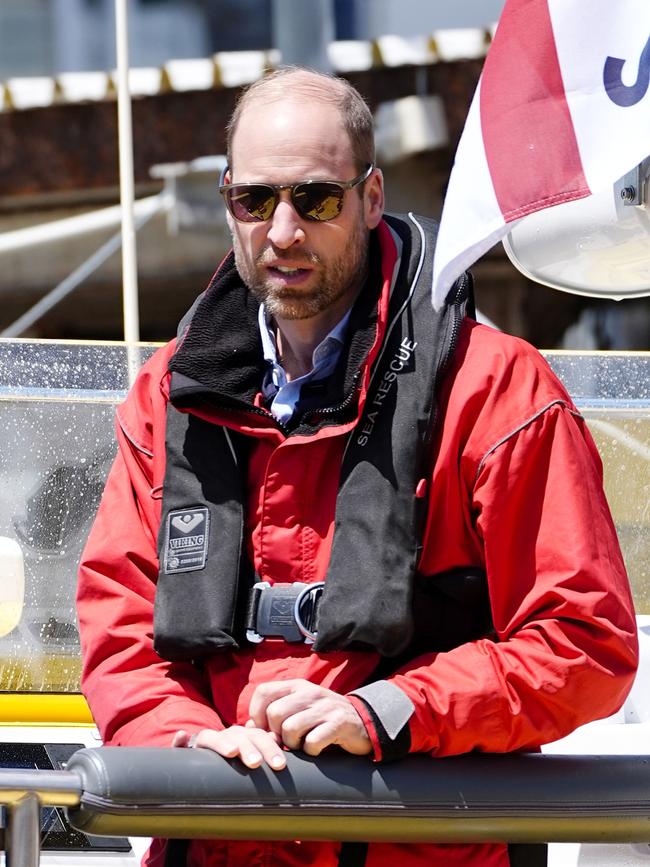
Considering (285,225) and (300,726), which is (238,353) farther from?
(300,726)

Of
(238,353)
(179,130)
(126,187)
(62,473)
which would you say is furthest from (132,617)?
(179,130)

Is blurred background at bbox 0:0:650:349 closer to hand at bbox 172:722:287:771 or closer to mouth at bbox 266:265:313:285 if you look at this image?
mouth at bbox 266:265:313:285

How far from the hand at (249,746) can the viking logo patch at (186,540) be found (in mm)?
302

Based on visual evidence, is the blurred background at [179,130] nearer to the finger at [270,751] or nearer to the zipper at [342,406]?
the zipper at [342,406]

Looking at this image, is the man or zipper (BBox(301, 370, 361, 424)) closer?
the man

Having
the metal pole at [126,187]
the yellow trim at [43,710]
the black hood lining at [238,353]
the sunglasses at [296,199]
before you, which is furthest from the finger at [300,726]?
the metal pole at [126,187]

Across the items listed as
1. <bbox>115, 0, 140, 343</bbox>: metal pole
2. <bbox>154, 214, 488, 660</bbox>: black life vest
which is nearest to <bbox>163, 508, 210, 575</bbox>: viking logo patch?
<bbox>154, 214, 488, 660</bbox>: black life vest

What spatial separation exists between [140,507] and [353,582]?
1.21ft

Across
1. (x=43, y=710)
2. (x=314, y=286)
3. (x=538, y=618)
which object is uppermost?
(x=314, y=286)

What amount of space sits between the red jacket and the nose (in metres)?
0.13

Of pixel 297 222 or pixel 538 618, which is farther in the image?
pixel 297 222

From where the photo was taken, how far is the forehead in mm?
1860

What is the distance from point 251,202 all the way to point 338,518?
0.43 meters

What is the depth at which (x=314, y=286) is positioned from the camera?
190cm
